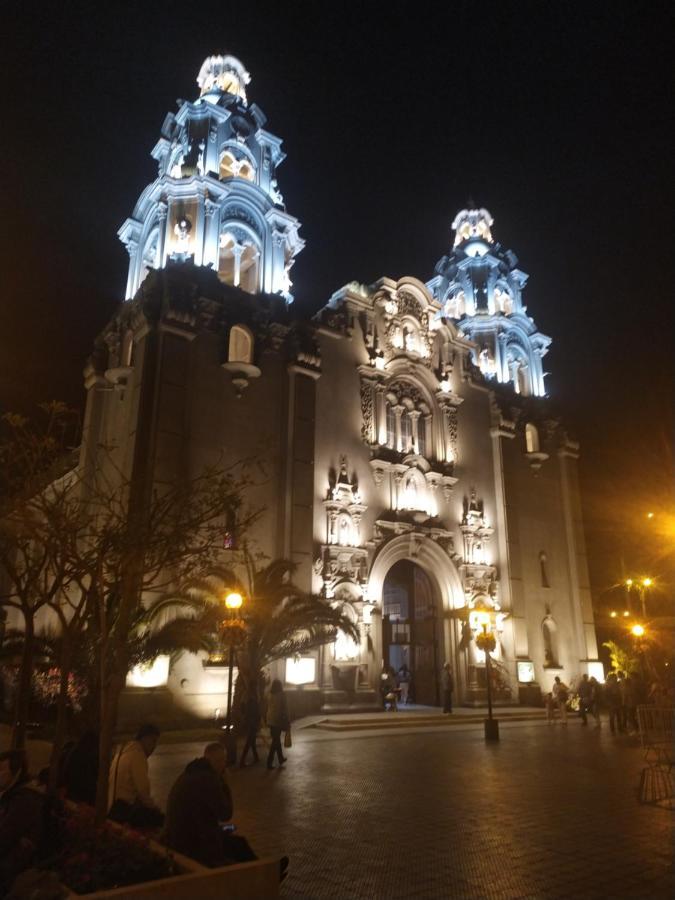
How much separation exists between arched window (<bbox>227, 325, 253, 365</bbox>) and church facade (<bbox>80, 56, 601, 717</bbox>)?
0.09 m

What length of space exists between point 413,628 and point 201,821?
2791cm

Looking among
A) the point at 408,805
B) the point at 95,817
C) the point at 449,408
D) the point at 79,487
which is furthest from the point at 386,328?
the point at 95,817

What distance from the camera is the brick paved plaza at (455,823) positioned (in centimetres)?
708

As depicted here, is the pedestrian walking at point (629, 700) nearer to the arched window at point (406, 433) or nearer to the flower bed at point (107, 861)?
the arched window at point (406, 433)

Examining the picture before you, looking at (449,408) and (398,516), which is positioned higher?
(449,408)

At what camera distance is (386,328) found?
3350cm

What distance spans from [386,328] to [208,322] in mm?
9994

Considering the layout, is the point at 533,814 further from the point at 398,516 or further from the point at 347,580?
the point at 398,516

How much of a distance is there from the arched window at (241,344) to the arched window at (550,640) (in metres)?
19.7

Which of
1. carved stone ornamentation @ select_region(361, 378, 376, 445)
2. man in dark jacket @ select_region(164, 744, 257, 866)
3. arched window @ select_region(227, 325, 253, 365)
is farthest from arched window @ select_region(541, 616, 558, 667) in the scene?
man in dark jacket @ select_region(164, 744, 257, 866)

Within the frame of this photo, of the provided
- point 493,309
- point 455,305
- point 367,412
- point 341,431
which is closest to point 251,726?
point 341,431

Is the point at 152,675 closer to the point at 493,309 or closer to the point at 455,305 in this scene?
the point at 493,309

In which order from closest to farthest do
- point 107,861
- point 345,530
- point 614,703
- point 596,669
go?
point 107,861, point 614,703, point 345,530, point 596,669

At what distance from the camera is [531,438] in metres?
38.1
